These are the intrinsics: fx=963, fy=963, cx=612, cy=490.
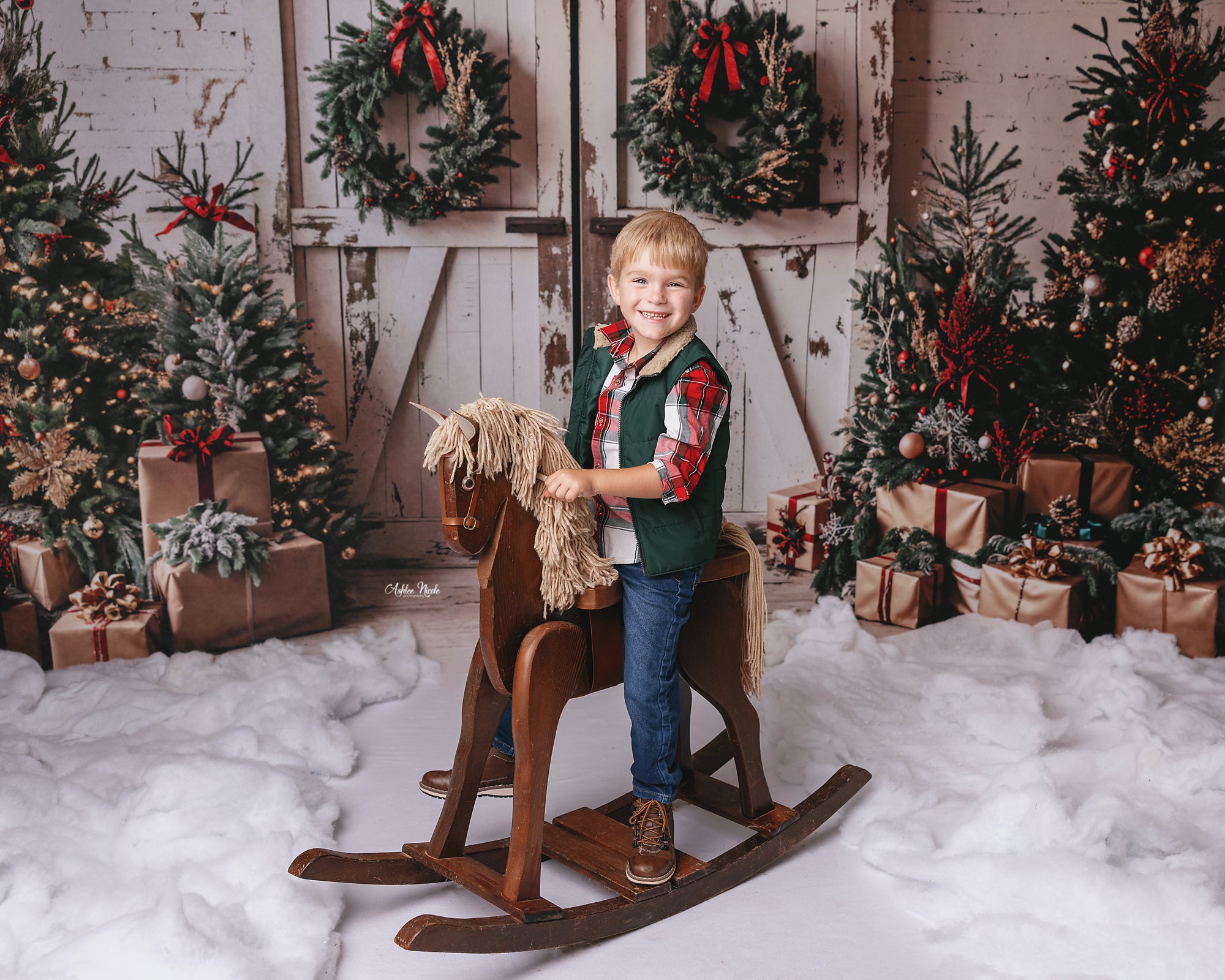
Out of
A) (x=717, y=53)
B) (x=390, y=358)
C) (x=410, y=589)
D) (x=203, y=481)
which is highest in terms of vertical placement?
(x=717, y=53)

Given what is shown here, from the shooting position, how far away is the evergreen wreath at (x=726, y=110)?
3826 millimetres

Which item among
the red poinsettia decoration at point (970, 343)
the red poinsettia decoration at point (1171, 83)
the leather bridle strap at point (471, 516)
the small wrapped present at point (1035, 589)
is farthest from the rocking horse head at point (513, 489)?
the red poinsettia decoration at point (1171, 83)

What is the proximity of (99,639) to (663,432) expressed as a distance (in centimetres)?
220

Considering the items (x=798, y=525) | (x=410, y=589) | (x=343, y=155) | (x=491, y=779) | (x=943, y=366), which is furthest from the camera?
(x=798, y=525)

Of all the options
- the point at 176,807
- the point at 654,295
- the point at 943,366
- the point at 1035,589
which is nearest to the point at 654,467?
the point at 654,295

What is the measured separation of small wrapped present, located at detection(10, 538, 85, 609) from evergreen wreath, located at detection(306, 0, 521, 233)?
5.72 feet

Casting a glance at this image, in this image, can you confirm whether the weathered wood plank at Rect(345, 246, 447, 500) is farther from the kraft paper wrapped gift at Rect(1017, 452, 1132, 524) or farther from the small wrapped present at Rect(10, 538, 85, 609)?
the kraft paper wrapped gift at Rect(1017, 452, 1132, 524)

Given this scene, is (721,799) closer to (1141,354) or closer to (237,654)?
(237,654)

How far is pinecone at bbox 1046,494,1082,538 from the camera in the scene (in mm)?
3461

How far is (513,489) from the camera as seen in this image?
173 cm

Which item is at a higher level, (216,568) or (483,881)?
(216,568)

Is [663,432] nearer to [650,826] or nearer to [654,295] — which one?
[654,295]

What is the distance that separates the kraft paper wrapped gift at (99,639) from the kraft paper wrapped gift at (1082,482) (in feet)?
10.2

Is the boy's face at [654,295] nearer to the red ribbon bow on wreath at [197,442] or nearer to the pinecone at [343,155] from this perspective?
the red ribbon bow on wreath at [197,442]
